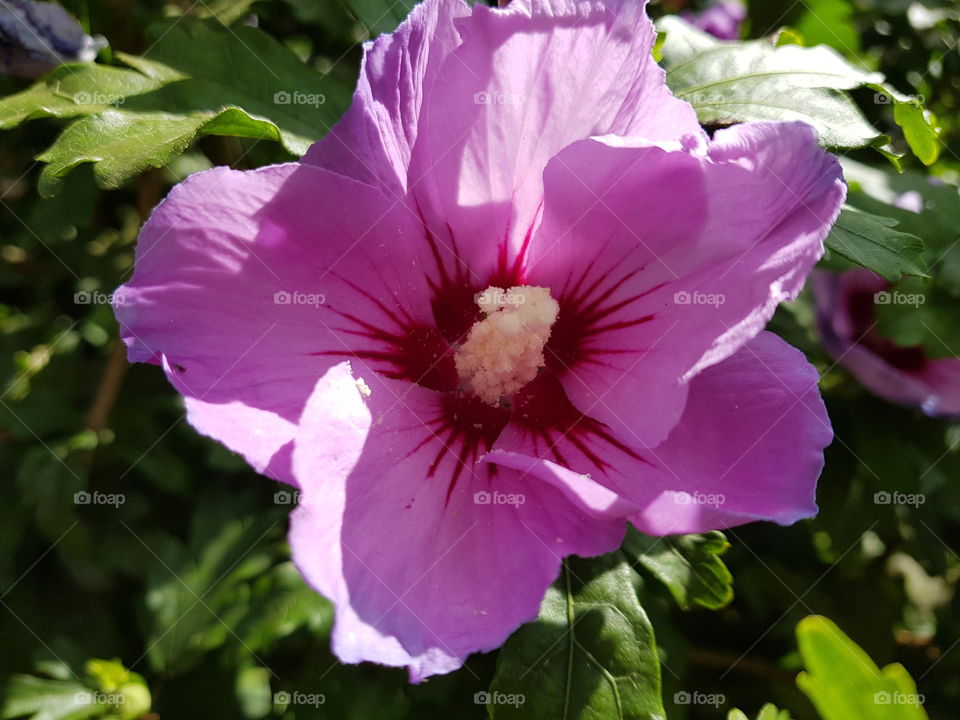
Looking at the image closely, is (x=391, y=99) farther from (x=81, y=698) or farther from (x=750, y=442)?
(x=81, y=698)

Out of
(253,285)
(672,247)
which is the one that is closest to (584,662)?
(672,247)

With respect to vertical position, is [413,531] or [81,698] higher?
[413,531]

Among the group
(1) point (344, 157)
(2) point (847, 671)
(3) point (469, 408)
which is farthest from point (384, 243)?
(2) point (847, 671)

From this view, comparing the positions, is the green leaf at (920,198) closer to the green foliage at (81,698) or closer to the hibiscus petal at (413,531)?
the hibiscus petal at (413,531)

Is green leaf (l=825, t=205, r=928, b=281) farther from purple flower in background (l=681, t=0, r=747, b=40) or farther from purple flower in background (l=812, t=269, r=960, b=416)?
purple flower in background (l=681, t=0, r=747, b=40)

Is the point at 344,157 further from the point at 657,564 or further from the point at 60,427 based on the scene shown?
the point at 60,427

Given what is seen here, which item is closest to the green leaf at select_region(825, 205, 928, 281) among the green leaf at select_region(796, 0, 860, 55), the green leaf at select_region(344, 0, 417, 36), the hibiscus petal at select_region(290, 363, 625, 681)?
the hibiscus petal at select_region(290, 363, 625, 681)
